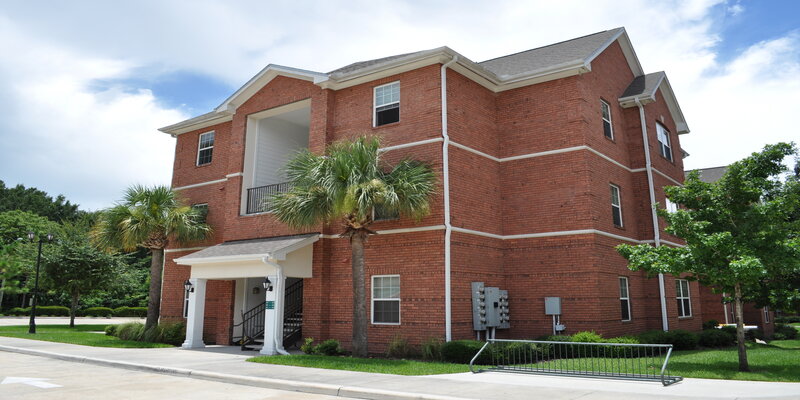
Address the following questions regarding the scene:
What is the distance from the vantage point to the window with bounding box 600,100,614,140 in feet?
66.0

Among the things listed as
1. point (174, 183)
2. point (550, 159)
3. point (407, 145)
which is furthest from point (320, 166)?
point (174, 183)

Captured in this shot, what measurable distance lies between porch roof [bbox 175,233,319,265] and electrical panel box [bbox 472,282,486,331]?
5.20 meters

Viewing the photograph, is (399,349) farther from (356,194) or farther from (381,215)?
(356,194)

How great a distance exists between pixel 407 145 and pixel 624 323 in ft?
29.6

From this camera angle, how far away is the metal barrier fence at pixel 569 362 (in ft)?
37.8

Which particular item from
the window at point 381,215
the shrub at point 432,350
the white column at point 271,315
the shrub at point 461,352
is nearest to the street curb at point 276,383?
the white column at point 271,315

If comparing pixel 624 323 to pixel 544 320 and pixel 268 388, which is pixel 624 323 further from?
pixel 268 388

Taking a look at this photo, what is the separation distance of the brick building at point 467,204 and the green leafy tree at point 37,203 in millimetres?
48628

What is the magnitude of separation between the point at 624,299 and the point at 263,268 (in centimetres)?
1182

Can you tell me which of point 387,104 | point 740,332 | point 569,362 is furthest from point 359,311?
point 740,332

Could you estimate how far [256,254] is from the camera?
1697cm

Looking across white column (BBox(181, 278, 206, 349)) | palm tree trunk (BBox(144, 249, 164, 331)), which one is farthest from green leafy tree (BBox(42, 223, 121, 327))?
white column (BBox(181, 278, 206, 349))

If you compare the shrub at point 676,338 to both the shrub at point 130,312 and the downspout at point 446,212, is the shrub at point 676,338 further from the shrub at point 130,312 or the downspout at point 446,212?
the shrub at point 130,312

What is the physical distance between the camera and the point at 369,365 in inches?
528
